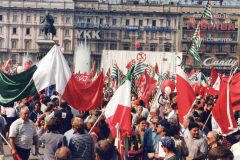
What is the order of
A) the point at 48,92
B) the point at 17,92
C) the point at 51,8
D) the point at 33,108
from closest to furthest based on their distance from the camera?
the point at 17,92 → the point at 33,108 → the point at 48,92 → the point at 51,8

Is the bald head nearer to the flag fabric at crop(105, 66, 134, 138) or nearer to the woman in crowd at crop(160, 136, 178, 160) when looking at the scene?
the woman in crowd at crop(160, 136, 178, 160)

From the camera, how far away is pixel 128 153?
20.8 feet

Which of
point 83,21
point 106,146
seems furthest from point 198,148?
point 83,21

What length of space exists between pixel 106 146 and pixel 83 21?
2674 inches

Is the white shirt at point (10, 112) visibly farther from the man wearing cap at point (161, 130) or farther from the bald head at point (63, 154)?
the bald head at point (63, 154)

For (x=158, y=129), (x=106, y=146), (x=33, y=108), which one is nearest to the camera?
(x=106, y=146)

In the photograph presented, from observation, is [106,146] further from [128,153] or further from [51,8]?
[51,8]

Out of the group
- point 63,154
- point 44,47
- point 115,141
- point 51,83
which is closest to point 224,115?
point 115,141

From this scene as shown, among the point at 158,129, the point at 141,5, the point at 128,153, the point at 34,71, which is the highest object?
the point at 141,5

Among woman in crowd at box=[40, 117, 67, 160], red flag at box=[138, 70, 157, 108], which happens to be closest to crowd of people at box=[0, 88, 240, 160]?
woman in crowd at box=[40, 117, 67, 160]

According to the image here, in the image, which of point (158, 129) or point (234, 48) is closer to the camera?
point (158, 129)

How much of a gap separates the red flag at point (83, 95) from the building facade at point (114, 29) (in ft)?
205

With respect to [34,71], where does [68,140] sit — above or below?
below

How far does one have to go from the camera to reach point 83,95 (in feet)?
26.6
